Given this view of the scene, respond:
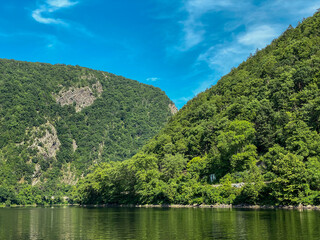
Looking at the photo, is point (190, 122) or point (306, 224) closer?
point (306, 224)

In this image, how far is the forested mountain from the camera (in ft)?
268

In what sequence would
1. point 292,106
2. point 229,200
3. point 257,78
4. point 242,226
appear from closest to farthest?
point 242,226
point 229,200
point 292,106
point 257,78

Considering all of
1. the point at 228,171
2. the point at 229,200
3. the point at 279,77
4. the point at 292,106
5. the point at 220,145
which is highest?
the point at 279,77

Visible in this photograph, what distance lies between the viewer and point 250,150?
355ft

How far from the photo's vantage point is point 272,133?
380 ft

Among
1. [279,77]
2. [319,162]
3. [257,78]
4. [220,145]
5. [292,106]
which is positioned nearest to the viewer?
[319,162]

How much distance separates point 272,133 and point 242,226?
7660 cm

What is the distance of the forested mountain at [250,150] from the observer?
81.6m

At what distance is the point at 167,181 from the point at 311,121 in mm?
57978

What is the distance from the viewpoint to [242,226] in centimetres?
4578

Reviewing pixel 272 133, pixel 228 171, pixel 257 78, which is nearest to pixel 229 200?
pixel 228 171

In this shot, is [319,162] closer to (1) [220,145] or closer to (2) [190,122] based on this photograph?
(1) [220,145]

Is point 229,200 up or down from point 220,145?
down

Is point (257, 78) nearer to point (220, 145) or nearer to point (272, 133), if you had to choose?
point (272, 133)
